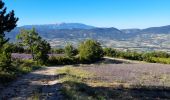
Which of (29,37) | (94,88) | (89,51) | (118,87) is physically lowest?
(89,51)

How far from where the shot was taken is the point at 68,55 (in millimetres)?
89188

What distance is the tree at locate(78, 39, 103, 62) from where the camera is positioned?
86500 millimetres

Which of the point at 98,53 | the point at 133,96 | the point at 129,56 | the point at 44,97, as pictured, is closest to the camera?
the point at 44,97

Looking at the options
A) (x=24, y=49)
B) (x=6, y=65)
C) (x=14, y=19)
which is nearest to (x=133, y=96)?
(x=14, y=19)

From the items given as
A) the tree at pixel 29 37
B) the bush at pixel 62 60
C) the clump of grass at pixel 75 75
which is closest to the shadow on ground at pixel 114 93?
the clump of grass at pixel 75 75

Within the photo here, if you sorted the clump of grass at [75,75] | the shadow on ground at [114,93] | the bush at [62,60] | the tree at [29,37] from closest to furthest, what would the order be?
the shadow on ground at [114,93], the clump of grass at [75,75], the bush at [62,60], the tree at [29,37]

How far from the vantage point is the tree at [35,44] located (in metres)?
78.2

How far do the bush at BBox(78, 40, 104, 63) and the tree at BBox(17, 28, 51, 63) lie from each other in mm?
8038

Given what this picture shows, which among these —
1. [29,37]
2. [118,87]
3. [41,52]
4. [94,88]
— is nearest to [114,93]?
[94,88]

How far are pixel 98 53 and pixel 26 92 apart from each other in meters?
58.8

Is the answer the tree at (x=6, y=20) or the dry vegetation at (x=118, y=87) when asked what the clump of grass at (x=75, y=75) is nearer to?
the dry vegetation at (x=118, y=87)

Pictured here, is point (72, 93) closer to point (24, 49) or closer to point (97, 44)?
point (97, 44)

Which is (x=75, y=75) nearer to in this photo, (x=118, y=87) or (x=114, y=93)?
(x=118, y=87)

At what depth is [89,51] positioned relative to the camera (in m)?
87.1
